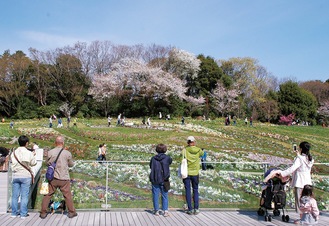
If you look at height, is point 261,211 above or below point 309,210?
below

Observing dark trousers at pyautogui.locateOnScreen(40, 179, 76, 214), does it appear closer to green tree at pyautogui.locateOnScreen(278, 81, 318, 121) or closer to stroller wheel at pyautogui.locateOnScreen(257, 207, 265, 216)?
stroller wheel at pyautogui.locateOnScreen(257, 207, 265, 216)

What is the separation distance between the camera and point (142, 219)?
754 centimetres

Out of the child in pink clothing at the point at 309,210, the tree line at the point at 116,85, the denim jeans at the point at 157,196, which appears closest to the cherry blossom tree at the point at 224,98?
the tree line at the point at 116,85

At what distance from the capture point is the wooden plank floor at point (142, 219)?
7.14 meters

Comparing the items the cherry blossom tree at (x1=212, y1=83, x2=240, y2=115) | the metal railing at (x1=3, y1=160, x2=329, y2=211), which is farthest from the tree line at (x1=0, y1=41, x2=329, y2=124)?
the metal railing at (x1=3, y1=160, x2=329, y2=211)

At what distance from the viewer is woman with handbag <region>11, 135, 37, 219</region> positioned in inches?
295

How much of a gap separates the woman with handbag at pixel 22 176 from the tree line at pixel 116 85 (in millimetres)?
43233

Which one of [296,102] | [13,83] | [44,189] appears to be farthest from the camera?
[296,102]

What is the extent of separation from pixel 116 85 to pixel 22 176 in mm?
45254

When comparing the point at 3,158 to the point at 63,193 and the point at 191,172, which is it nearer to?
the point at 63,193

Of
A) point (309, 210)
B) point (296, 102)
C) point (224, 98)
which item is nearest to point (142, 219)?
point (309, 210)

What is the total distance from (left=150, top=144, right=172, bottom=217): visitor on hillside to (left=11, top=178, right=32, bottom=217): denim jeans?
2.87 meters

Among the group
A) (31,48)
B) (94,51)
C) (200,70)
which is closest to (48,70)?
(31,48)

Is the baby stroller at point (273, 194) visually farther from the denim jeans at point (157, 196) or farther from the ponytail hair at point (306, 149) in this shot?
the denim jeans at point (157, 196)
